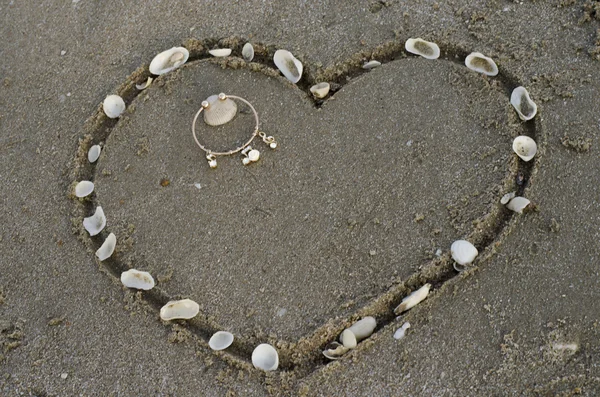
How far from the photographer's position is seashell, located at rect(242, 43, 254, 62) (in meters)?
3.34

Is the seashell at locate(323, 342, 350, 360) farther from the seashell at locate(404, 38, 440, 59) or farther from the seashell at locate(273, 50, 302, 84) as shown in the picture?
the seashell at locate(404, 38, 440, 59)

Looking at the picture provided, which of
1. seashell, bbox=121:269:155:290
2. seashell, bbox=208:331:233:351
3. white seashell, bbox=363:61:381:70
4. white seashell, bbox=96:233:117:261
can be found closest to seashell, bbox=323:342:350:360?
seashell, bbox=208:331:233:351

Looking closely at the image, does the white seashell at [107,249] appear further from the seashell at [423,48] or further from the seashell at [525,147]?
the seashell at [525,147]

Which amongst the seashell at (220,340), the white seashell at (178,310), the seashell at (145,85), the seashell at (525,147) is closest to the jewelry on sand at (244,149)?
the seashell at (145,85)

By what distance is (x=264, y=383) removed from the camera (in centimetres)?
252

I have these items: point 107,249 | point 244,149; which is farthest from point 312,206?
point 107,249

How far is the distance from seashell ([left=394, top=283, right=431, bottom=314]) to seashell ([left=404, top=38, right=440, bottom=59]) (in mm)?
1287

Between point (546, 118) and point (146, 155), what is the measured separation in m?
1.95

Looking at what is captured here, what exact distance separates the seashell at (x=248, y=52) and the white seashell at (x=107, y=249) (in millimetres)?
1199

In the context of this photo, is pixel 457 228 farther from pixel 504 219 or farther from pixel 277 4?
pixel 277 4

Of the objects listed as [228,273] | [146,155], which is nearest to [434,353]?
Result: [228,273]

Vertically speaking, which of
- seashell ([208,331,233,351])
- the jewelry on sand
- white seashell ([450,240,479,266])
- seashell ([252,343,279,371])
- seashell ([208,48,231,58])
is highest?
seashell ([208,48,231,58])

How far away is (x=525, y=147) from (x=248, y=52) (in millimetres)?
1504

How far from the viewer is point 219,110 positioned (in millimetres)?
3104
